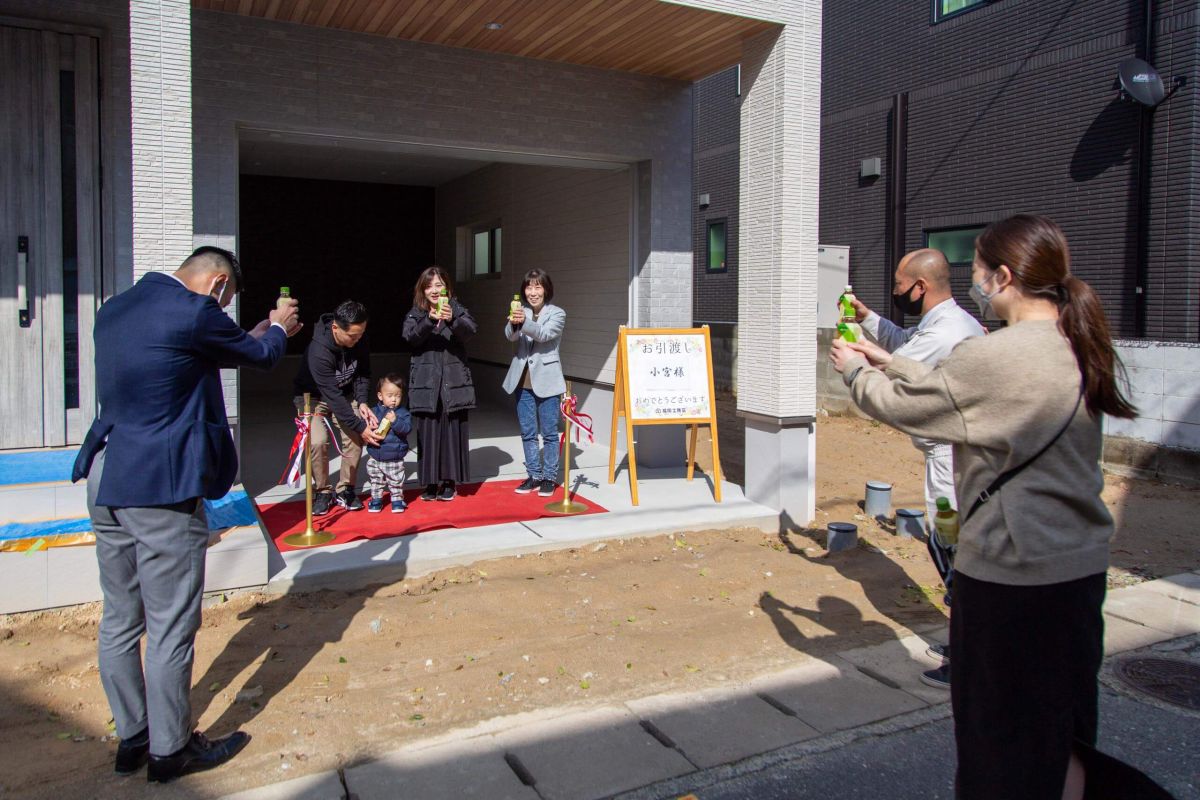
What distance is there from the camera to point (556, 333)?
7145 millimetres

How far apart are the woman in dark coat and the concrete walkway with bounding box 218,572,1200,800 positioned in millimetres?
3285

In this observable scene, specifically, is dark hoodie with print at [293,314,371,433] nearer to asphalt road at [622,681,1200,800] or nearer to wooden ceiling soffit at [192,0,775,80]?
wooden ceiling soffit at [192,0,775,80]

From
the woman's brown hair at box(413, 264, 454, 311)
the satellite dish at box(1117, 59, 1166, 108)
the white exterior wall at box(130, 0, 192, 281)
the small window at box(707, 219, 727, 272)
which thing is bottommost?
the woman's brown hair at box(413, 264, 454, 311)

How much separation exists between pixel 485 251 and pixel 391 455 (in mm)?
7552

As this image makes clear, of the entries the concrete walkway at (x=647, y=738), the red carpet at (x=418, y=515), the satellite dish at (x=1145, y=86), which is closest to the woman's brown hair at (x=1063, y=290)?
the concrete walkway at (x=647, y=738)

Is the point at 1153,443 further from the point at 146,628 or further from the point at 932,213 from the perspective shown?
the point at 146,628

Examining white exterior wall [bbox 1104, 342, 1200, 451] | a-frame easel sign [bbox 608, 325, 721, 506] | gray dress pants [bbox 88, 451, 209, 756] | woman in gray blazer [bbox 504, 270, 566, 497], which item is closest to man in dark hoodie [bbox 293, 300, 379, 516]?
woman in gray blazer [bbox 504, 270, 566, 497]

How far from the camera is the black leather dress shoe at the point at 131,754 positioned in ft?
10.9

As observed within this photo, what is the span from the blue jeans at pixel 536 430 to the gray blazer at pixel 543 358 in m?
0.10

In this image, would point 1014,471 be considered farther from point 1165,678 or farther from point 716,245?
point 716,245

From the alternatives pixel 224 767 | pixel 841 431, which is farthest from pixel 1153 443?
pixel 224 767

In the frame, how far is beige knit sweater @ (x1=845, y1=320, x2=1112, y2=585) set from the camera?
2.33 meters

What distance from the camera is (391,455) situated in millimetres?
6559

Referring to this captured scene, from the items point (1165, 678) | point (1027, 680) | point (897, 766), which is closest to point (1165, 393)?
point (1165, 678)
